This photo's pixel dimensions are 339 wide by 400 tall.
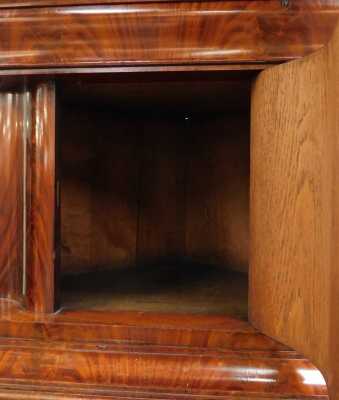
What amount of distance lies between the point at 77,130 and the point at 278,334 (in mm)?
857

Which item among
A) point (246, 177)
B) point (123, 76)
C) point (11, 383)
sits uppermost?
point (123, 76)

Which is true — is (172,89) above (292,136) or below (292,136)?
above

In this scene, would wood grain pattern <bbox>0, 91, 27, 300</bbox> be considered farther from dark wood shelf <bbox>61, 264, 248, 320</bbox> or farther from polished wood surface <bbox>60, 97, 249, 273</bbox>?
polished wood surface <bbox>60, 97, 249, 273</bbox>

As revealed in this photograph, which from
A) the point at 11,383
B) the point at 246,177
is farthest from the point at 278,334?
the point at 246,177

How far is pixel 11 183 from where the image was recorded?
0.77m

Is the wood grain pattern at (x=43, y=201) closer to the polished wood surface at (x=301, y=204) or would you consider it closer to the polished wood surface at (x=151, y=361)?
the polished wood surface at (x=151, y=361)

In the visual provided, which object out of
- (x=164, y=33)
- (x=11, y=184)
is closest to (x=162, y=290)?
(x=11, y=184)

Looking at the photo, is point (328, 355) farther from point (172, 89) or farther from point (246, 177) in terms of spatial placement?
point (246, 177)

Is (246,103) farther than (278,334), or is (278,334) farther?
(246,103)

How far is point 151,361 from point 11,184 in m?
0.43

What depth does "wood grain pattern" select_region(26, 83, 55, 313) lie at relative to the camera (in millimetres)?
717

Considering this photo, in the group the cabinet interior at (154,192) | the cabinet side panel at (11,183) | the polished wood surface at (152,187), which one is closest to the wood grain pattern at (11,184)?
the cabinet side panel at (11,183)

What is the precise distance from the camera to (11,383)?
2.09 feet

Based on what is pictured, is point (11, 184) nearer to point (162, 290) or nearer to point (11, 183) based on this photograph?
point (11, 183)
